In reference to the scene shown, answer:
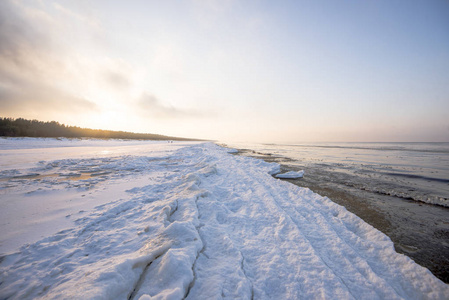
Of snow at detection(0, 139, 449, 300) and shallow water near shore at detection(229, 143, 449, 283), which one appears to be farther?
shallow water near shore at detection(229, 143, 449, 283)

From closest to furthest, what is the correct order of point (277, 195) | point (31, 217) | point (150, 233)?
point (150, 233), point (31, 217), point (277, 195)

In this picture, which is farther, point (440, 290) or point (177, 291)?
point (440, 290)

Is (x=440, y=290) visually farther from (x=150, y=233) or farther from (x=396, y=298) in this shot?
(x=150, y=233)

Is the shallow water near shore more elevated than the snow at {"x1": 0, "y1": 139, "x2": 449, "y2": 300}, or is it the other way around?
the snow at {"x1": 0, "y1": 139, "x2": 449, "y2": 300}

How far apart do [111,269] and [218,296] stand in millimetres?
1270

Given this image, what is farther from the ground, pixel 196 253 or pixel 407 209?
pixel 196 253

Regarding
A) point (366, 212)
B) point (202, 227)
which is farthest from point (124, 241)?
point (366, 212)

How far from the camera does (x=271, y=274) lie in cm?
203

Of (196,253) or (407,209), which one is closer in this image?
(196,253)

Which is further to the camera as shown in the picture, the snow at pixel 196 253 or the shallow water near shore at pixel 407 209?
the shallow water near shore at pixel 407 209

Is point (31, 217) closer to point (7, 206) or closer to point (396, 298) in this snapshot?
point (7, 206)

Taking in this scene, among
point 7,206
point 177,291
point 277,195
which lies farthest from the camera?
point 277,195

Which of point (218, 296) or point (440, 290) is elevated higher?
point (218, 296)

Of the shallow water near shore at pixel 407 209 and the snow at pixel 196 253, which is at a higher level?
the snow at pixel 196 253
